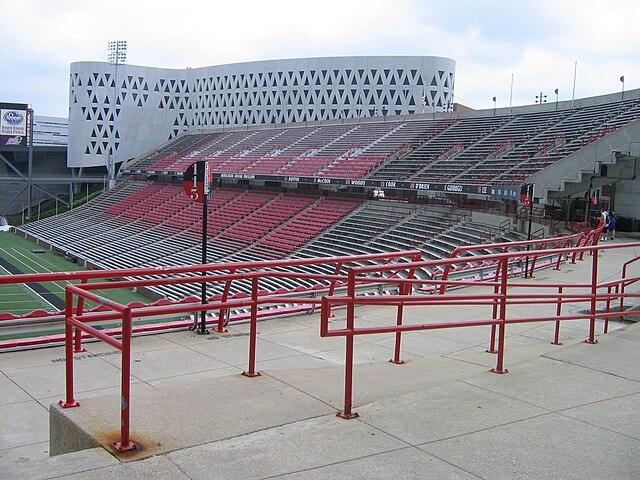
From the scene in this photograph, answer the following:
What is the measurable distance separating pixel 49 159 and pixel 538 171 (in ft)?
190

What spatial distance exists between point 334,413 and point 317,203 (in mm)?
35543

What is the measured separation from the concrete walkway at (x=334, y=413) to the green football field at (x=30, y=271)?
719 cm

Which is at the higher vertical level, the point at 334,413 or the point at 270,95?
the point at 270,95

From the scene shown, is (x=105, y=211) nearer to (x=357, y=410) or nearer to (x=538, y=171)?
(x=538, y=171)

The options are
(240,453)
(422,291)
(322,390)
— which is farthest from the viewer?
(422,291)

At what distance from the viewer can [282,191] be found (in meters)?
45.4

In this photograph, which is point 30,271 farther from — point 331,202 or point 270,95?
point 270,95

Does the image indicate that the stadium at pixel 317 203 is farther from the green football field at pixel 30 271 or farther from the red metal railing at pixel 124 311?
the green football field at pixel 30 271

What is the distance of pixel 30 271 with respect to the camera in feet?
106

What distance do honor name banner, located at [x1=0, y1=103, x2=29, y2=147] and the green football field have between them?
35.0 feet

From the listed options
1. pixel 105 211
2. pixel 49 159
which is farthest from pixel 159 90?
pixel 105 211

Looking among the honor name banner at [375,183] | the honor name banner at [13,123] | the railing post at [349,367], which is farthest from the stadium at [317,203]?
the honor name banner at [13,123]

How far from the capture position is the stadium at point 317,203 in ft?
22.2

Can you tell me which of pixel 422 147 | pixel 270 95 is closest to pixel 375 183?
pixel 422 147
